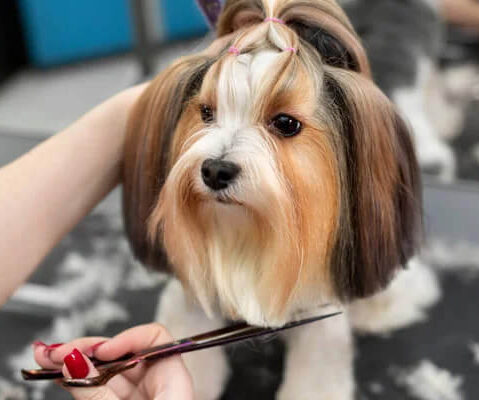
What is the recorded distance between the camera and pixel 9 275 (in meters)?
0.90

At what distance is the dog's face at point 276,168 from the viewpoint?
2.30 ft

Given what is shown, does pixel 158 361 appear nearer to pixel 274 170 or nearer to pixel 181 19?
pixel 274 170

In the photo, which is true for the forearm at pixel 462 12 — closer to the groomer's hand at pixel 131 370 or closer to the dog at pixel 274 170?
the dog at pixel 274 170

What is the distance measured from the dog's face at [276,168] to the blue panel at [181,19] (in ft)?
7.06

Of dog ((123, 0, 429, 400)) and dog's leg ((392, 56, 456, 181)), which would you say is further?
dog's leg ((392, 56, 456, 181))

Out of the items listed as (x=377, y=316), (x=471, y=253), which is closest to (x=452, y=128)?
(x=471, y=253)

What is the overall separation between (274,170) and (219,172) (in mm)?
64

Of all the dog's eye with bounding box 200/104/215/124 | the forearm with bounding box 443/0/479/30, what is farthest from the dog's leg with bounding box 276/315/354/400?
the forearm with bounding box 443/0/479/30

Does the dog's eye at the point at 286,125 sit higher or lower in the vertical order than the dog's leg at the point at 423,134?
higher

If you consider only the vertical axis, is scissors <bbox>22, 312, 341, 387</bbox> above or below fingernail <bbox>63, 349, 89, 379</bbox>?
below

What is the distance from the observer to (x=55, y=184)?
3.08ft

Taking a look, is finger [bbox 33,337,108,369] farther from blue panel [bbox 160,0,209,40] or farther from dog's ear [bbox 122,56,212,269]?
blue panel [bbox 160,0,209,40]

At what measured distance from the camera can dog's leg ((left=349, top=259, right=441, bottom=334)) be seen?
3.32 ft

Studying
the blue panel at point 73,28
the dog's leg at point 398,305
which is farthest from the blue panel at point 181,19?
the dog's leg at point 398,305
